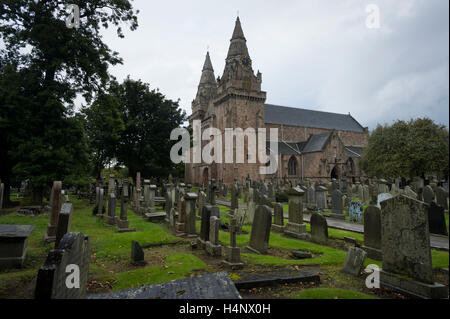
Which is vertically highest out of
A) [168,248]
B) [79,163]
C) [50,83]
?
[50,83]

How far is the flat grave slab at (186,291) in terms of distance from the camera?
3275 millimetres

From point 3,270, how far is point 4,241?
592mm

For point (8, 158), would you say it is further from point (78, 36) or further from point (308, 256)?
point (308, 256)

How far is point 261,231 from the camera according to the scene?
6.90 m

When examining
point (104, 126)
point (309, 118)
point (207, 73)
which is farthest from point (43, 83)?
point (309, 118)

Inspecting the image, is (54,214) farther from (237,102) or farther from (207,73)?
(207,73)

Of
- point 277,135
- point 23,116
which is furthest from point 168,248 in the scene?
point 277,135

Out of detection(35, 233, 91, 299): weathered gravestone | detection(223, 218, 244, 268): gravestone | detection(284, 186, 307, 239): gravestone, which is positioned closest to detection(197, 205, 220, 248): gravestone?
detection(223, 218, 244, 268): gravestone

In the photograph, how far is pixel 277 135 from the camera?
1667 inches

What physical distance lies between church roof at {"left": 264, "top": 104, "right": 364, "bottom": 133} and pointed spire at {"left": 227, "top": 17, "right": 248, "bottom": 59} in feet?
38.6

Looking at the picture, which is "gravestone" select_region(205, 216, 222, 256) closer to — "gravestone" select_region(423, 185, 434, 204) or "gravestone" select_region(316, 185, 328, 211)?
"gravestone" select_region(316, 185, 328, 211)

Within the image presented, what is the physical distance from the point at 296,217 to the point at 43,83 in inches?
608

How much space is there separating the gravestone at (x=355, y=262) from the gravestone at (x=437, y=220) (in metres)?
5.37

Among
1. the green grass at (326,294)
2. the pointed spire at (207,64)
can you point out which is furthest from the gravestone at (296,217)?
the pointed spire at (207,64)
